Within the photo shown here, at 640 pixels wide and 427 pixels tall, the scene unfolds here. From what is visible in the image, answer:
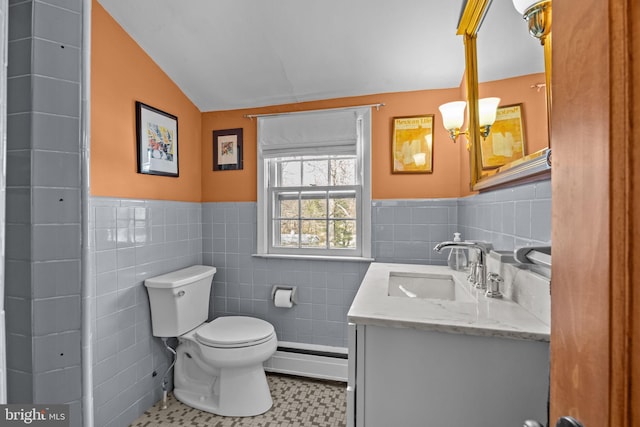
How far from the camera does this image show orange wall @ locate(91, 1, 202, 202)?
1627 mm

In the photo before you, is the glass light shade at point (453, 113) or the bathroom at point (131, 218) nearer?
the bathroom at point (131, 218)

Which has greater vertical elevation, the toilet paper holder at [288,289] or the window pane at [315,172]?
the window pane at [315,172]

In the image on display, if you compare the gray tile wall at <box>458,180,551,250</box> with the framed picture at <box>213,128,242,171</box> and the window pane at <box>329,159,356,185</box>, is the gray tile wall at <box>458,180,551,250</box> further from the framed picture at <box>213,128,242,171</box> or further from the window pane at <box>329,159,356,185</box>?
the framed picture at <box>213,128,242,171</box>

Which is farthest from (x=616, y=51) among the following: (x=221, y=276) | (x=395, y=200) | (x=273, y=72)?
(x=221, y=276)

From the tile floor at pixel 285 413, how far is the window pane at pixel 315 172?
1473mm

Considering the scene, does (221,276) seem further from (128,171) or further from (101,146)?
(101,146)

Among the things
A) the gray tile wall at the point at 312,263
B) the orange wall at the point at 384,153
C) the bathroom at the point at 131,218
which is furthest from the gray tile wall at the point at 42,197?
the orange wall at the point at 384,153

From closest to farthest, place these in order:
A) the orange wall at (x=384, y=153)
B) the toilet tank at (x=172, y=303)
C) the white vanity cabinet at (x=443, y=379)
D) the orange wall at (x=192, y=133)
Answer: the white vanity cabinet at (x=443, y=379) → the orange wall at (x=192, y=133) → the toilet tank at (x=172, y=303) → the orange wall at (x=384, y=153)

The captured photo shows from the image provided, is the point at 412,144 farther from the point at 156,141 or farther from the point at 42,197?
the point at 42,197

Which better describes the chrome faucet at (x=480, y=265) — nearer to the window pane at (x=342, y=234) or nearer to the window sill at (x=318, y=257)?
the window sill at (x=318, y=257)


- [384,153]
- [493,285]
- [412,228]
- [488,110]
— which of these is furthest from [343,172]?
[493,285]

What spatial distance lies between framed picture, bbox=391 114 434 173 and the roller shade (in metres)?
0.28

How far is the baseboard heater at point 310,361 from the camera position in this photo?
218cm

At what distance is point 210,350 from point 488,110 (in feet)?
6.30
